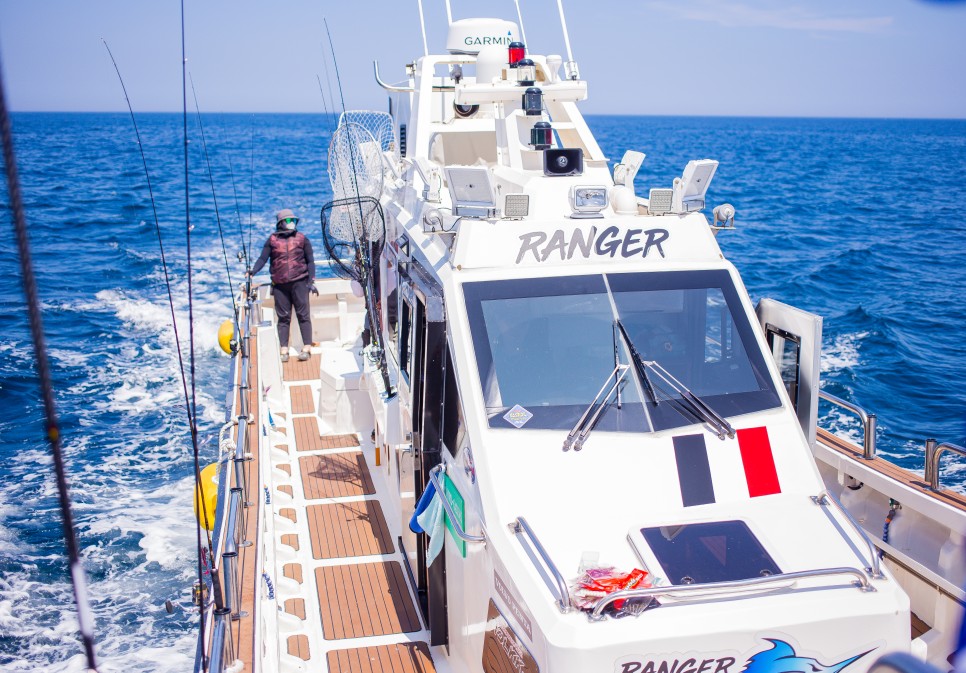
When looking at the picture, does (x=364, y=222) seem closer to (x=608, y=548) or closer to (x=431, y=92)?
(x=431, y=92)

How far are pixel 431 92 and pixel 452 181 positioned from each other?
2953 millimetres

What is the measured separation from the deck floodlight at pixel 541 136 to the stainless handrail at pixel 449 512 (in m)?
2.37

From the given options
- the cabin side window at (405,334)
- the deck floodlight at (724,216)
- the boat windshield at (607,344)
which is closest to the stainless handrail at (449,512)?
the boat windshield at (607,344)

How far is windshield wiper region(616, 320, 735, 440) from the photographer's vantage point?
13.5 ft

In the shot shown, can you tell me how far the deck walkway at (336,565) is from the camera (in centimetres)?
505

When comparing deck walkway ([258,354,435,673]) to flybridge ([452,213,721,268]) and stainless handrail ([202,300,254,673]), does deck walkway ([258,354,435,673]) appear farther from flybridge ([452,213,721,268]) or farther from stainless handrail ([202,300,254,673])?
flybridge ([452,213,721,268])

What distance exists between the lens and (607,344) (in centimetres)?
435

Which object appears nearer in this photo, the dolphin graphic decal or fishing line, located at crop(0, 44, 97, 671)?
fishing line, located at crop(0, 44, 97, 671)

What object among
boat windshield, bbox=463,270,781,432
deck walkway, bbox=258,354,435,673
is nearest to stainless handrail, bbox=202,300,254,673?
deck walkway, bbox=258,354,435,673

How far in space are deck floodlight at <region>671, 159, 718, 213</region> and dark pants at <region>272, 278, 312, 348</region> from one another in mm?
5540

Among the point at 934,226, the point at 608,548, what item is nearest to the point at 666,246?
the point at 608,548

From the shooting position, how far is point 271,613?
5.15 m

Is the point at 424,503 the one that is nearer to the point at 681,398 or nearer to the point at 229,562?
the point at 229,562

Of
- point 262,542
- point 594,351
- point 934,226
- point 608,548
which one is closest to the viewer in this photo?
point 608,548
